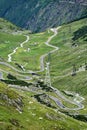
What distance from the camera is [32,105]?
11388 cm

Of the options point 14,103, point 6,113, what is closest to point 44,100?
point 14,103

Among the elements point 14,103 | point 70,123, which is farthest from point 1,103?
point 70,123

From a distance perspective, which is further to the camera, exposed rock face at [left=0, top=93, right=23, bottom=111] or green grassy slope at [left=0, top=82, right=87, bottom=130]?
exposed rock face at [left=0, top=93, right=23, bottom=111]

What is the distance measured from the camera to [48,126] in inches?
3866

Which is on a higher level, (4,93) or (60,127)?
(4,93)

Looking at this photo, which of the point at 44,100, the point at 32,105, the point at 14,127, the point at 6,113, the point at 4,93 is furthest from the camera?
the point at 44,100

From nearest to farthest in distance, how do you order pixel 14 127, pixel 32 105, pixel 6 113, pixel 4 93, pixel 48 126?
1. pixel 14 127
2. pixel 6 113
3. pixel 48 126
4. pixel 4 93
5. pixel 32 105

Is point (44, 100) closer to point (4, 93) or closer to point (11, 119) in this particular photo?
point (4, 93)

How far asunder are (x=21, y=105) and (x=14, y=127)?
24470 millimetres

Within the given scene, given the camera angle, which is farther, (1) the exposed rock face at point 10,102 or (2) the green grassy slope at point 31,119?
(1) the exposed rock face at point 10,102

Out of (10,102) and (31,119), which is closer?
(31,119)

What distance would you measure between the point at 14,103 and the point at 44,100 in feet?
194

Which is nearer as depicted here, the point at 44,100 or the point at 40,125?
the point at 40,125

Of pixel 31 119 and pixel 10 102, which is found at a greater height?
pixel 10 102
